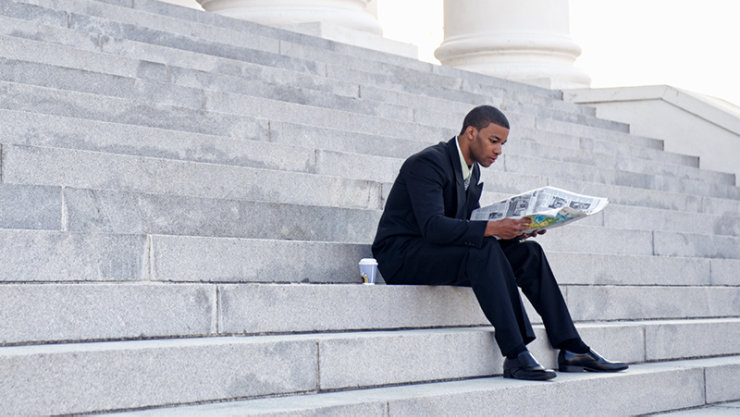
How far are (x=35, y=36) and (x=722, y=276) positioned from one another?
22.4 feet

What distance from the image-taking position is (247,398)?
21.0 feet

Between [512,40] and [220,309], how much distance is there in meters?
13.2

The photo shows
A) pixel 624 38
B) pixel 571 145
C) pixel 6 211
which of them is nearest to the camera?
pixel 6 211

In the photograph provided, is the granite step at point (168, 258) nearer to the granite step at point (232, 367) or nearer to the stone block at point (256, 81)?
the granite step at point (232, 367)

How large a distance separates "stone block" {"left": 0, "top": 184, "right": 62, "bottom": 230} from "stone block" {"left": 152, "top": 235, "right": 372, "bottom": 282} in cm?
64

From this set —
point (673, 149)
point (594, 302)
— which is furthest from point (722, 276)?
point (673, 149)

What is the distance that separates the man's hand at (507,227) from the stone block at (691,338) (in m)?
2.11

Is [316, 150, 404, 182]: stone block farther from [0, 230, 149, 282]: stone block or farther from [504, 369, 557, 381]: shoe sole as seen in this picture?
[0, 230, 149, 282]: stone block

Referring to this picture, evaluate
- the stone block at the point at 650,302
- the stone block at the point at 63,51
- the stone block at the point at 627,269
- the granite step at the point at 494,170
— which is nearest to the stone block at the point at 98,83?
the stone block at the point at 63,51

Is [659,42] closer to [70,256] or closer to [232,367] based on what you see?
[70,256]

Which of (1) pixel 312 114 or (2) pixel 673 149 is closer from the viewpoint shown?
(1) pixel 312 114

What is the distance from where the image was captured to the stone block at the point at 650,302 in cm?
938

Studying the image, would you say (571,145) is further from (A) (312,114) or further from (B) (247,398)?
(B) (247,398)

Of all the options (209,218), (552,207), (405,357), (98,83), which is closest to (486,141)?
(552,207)
